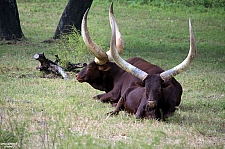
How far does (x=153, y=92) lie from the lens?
23.4 feet

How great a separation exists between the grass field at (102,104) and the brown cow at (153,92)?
153 mm

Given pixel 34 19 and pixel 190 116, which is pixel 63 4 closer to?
pixel 34 19

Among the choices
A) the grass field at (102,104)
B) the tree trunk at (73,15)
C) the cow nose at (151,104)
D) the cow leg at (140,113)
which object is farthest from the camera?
the tree trunk at (73,15)

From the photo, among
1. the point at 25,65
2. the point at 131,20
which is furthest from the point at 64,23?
the point at 131,20

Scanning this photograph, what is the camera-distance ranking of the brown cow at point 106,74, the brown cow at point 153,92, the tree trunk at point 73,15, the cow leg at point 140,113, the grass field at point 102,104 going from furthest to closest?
1. the tree trunk at point 73,15
2. the brown cow at point 106,74
3. the cow leg at point 140,113
4. the brown cow at point 153,92
5. the grass field at point 102,104

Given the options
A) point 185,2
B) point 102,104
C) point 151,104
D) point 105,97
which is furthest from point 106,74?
point 185,2

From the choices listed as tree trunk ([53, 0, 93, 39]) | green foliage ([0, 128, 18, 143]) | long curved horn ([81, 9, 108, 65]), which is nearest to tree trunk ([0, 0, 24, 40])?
tree trunk ([53, 0, 93, 39])

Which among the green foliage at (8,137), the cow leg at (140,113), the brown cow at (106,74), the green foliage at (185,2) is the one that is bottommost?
the green foliage at (185,2)

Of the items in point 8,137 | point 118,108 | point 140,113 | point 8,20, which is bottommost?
point 8,20

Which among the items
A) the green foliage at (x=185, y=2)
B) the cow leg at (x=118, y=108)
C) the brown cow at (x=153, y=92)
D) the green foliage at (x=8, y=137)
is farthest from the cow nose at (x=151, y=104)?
the green foliage at (x=185, y=2)

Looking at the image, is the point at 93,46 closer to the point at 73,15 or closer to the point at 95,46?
the point at 95,46

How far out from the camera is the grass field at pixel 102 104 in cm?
592

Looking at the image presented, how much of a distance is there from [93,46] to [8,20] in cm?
743

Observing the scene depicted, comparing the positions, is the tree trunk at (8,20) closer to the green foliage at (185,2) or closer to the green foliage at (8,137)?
the green foliage at (185,2)
